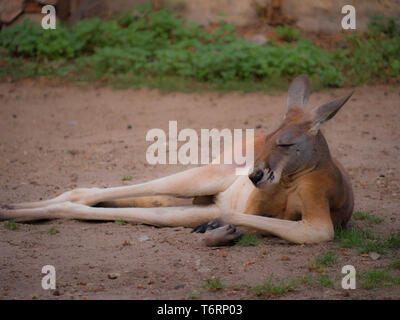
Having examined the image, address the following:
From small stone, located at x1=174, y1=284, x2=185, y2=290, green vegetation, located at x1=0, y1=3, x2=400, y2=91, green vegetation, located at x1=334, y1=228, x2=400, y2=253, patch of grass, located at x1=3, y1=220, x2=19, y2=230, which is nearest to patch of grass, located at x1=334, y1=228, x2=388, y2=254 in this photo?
green vegetation, located at x1=334, y1=228, x2=400, y2=253

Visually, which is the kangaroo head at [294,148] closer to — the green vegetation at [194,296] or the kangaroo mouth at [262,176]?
the kangaroo mouth at [262,176]

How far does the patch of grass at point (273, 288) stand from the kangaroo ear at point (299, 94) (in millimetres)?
1319

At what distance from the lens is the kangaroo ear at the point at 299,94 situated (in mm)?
4354

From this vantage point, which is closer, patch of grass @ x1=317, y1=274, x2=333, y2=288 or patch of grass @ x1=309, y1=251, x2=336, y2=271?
patch of grass @ x1=317, y1=274, x2=333, y2=288

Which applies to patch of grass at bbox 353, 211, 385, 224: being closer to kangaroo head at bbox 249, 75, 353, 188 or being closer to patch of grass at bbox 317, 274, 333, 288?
kangaroo head at bbox 249, 75, 353, 188

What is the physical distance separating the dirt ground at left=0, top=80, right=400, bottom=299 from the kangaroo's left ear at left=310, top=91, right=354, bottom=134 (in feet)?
2.74

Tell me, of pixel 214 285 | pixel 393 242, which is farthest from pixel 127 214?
pixel 393 242

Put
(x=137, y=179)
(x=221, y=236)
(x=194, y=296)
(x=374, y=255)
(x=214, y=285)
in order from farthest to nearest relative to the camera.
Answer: (x=137, y=179), (x=221, y=236), (x=374, y=255), (x=214, y=285), (x=194, y=296)

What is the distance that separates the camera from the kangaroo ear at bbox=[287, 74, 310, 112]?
4354 millimetres

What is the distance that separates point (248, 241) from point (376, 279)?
3.24 feet

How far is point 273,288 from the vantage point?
350cm

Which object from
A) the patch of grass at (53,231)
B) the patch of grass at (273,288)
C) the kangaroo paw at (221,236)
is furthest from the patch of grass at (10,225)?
the patch of grass at (273,288)

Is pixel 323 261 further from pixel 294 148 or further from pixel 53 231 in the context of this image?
pixel 53 231

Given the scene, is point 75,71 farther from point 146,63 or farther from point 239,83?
point 239,83
